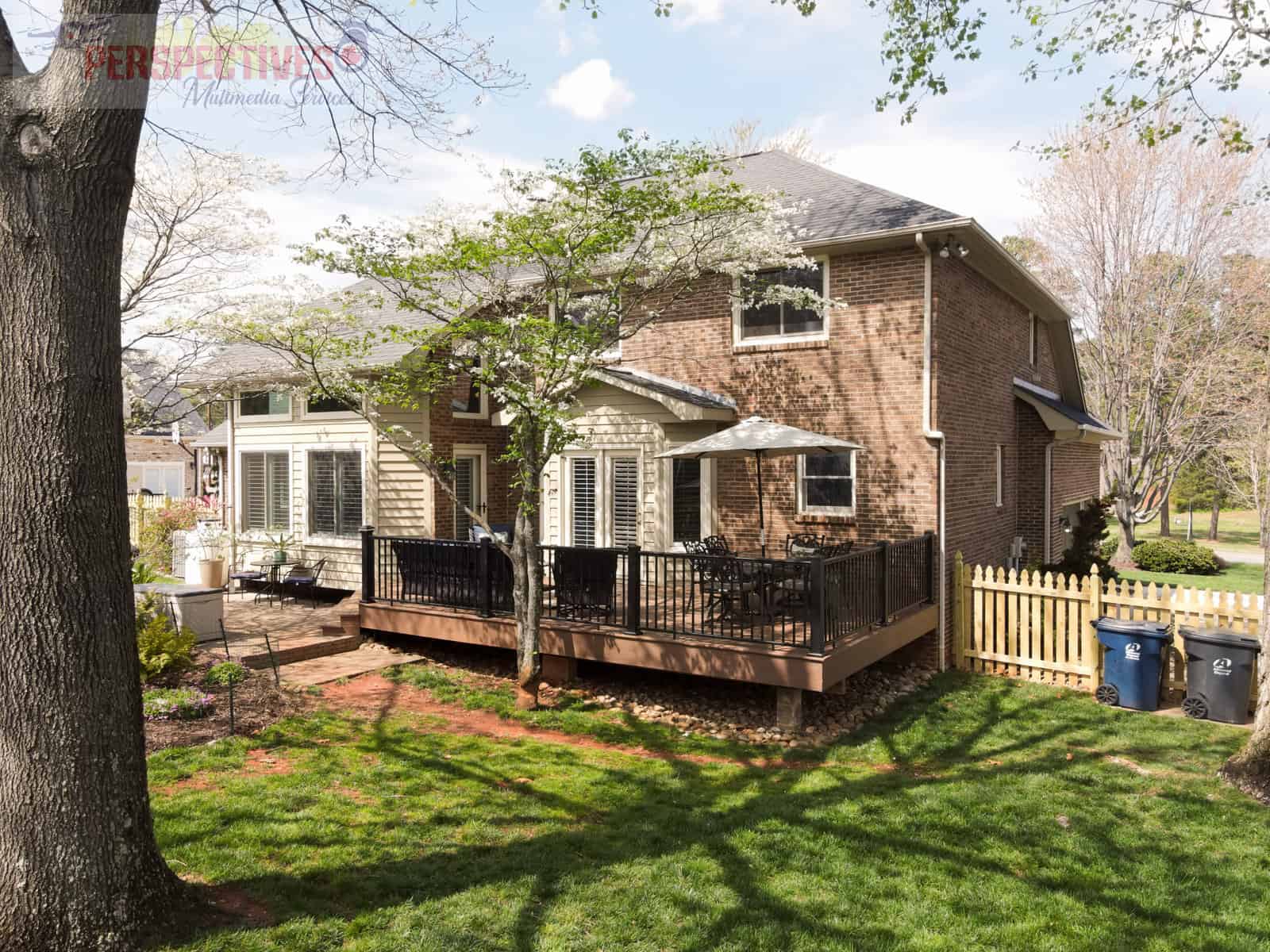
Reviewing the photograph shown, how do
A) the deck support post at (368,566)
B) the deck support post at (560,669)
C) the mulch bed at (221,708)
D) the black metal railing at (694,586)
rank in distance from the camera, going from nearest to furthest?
the mulch bed at (221,708) → the black metal railing at (694,586) → the deck support post at (560,669) → the deck support post at (368,566)

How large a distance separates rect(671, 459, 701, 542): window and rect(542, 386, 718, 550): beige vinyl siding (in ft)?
0.68

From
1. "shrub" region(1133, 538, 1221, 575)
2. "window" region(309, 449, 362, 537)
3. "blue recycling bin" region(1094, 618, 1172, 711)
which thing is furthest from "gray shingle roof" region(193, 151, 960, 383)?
"shrub" region(1133, 538, 1221, 575)

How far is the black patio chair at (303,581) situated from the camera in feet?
44.1

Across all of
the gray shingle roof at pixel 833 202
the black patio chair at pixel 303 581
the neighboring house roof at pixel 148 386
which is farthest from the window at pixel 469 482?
the gray shingle roof at pixel 833 202

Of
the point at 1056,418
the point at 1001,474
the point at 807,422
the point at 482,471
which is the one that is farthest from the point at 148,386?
the point at 1056,418

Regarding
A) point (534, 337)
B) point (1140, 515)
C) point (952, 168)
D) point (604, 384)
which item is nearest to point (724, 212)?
point (534, 337)

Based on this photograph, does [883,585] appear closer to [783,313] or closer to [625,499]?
[625,499]

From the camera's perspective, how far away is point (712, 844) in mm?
5457

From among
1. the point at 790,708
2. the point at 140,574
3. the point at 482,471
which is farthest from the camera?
the point at 482,471

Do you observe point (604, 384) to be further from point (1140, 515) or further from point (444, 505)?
point (1140, 515)

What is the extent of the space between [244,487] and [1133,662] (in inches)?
593

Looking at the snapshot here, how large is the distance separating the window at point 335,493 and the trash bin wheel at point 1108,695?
1150 cm

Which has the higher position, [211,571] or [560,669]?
[211,571]

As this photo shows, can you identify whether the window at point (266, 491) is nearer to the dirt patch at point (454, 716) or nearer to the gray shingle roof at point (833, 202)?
the dirt patch at point (454, 716)
